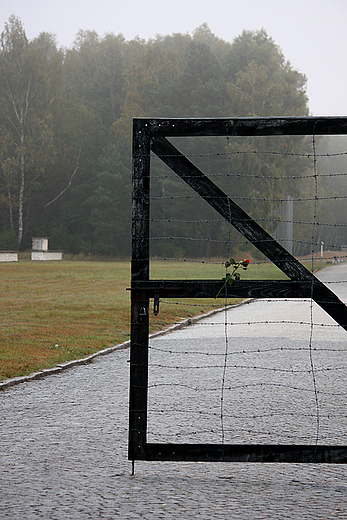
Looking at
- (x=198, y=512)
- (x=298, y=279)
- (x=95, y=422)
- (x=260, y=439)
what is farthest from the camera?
(x=95, y=422)

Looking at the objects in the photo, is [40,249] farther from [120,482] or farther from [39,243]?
[120,482]

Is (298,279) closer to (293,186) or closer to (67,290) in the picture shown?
(67,290)

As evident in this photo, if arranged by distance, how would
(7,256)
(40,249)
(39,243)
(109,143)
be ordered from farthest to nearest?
(109,143) < (40,249) < (39,243) < (7,256)

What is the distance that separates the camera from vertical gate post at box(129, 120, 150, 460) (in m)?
4.92

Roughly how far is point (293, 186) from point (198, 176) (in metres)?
69.8

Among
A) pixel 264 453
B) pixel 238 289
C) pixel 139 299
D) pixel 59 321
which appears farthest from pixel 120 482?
pixel 59 321

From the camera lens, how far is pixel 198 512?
407cm

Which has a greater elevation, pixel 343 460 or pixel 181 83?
pixel 181 83

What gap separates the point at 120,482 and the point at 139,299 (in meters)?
1.26

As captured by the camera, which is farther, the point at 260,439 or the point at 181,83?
the point at 181,83

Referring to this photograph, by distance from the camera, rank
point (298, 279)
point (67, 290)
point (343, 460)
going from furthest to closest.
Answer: point (67, 290)
point (298, 279)
point (343, 460)

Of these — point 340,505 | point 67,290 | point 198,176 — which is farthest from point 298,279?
point 67,290

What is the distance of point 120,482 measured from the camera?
4676 millimetres

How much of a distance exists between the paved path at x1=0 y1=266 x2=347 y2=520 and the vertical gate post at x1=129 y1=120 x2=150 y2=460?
1.29ft
